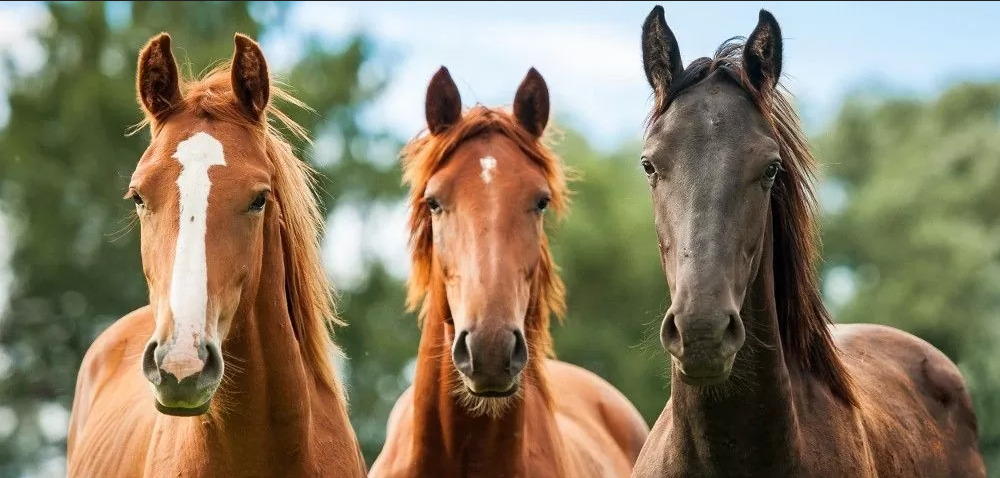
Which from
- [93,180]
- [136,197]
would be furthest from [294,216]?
[93,180]

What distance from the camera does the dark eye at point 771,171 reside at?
419 cm

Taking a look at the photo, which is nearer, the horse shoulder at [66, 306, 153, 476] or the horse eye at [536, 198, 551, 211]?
the horse eye at [536, 198, 551, 211]

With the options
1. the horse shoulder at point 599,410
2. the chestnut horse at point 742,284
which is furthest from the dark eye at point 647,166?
the horse shoulder at point 599,410

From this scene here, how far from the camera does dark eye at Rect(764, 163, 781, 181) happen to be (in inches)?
165

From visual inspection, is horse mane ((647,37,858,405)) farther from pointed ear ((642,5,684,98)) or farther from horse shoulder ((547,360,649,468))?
horse shoulder ((547,360,649,468))

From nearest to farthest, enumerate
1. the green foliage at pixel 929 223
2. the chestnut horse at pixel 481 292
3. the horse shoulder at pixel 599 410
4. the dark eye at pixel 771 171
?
the dark eye at pixel 771 171 → the chestnut horse at pixel 481 292 → the horse shoulder at pixel 599 410 → the green foliage at pixel 929 223

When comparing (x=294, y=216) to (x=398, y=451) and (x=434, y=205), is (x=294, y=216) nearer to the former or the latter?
(x=434, y=205)

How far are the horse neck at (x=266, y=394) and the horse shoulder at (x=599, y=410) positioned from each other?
298cm

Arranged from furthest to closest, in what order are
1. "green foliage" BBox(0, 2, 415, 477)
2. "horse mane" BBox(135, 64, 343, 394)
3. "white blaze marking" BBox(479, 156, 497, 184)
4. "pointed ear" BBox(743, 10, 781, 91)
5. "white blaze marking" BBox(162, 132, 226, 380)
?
1. "green foliage" BBox(0, 2, 415, 477)
2. "white blaze marking" BBox(479, 156, 497, 184)
3. "horse mane" BBox(135, 64, 343, 394)
4. "pointed ear" BBox(743, 10, 781, 91)
5. "white blaze marking" BBox(162, 132, 226, 380)

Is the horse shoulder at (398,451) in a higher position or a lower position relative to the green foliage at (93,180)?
lower

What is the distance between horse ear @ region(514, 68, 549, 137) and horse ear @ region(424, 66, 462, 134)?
0.98 ft

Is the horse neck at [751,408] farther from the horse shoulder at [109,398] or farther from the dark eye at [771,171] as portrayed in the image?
the horse shoulder at [109,398]

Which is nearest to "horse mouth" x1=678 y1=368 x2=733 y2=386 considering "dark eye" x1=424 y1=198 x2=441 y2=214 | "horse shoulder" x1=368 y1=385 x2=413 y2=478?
"dark eye" x1=424 y1=198 x2=441 y2=214

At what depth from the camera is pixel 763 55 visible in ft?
14.6
